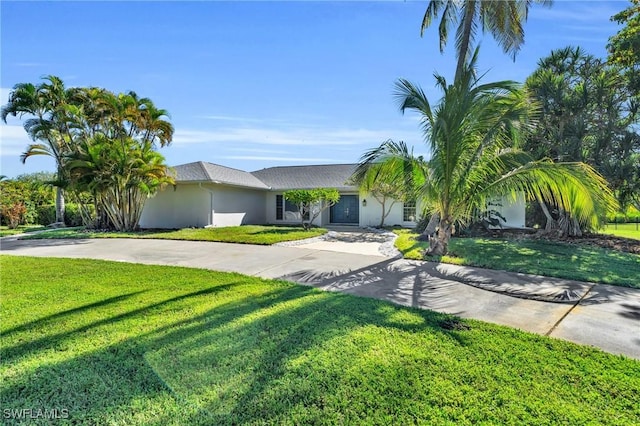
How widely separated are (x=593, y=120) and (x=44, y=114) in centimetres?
2409

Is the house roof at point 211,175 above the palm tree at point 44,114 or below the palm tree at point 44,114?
below

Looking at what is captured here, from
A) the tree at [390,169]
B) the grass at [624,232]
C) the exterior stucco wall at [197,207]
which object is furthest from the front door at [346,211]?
the grass at [624,232]

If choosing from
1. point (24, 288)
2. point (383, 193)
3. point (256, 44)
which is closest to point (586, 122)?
point (383, 193)

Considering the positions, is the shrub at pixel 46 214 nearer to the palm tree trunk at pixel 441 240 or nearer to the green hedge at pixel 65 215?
the green hedge at pixel 65 215

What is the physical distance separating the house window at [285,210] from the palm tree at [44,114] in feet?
39.0

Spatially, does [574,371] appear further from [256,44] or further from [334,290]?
[256,44]

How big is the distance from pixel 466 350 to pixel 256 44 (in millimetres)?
9963

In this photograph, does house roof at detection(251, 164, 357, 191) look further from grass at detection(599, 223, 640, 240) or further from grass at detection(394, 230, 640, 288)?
grass at detection(599, 223, 640, 240)

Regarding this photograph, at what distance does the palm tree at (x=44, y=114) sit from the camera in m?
14.2

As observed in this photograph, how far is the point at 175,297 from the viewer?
5.23m

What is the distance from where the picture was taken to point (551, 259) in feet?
28.7

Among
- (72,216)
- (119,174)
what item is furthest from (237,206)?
(72,216)

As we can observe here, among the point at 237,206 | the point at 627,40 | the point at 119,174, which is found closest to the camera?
the point at 627,40

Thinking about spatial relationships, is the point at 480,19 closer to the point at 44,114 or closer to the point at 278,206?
the point at 278,206
